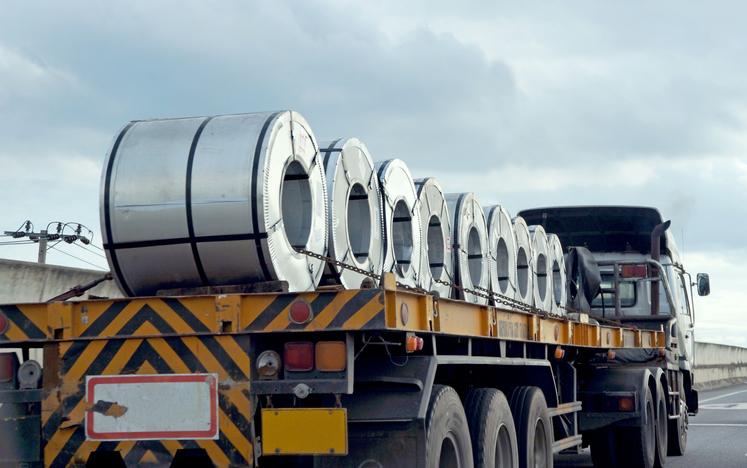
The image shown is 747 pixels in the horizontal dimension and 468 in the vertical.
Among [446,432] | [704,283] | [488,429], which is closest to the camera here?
[446,432]

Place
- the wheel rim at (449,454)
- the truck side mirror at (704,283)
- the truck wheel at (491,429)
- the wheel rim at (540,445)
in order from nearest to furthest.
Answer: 1. the wheel rim at (449,454)
2. the truck wheel at (491,429)
3. the wheel rim at (540,445)
4. the truck side mirror at (704,283)

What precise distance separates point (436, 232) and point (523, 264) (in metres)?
2.69

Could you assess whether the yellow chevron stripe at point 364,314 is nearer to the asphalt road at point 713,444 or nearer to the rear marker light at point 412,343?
the rear marker light at point 412,343

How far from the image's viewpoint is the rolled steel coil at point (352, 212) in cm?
800

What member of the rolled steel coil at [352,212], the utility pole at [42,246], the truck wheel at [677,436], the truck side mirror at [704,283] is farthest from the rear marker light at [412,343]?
the utility pole at [42,246]

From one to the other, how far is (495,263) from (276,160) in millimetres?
4840

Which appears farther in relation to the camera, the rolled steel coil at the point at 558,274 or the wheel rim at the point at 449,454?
the rolled steel coil at the point at 558,274

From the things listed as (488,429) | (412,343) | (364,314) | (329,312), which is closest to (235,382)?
(329,312)

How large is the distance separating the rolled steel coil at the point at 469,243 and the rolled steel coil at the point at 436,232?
8 centimetres

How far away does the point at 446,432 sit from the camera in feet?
22.8

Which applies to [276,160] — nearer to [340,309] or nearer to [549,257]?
[340,309]

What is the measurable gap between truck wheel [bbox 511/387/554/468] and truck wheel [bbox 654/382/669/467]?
441 centimetres

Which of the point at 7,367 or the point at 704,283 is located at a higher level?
the point at 704,283

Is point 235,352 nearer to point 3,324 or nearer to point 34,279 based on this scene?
point 3,324
